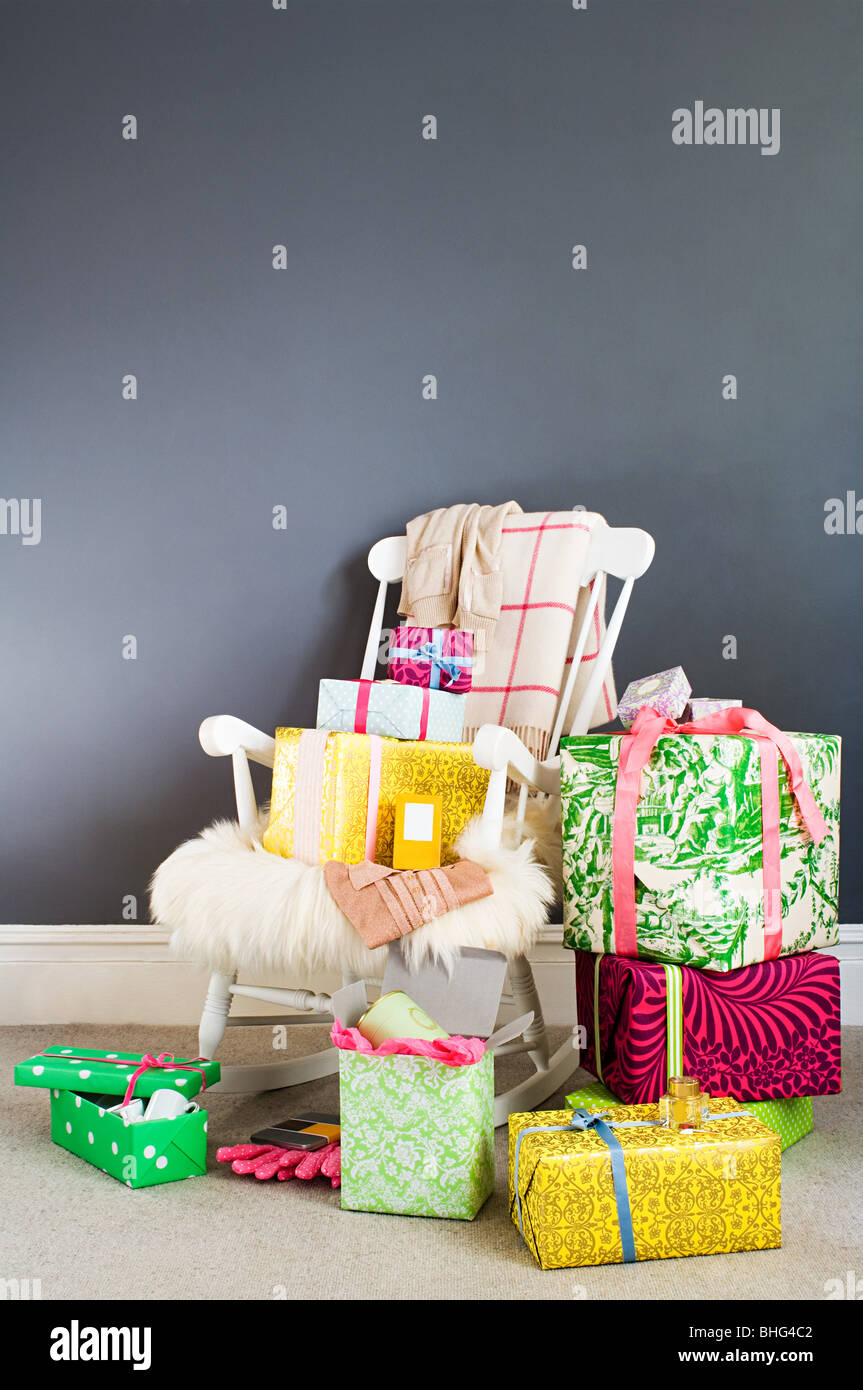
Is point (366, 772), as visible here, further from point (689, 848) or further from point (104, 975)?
point (104, 975)

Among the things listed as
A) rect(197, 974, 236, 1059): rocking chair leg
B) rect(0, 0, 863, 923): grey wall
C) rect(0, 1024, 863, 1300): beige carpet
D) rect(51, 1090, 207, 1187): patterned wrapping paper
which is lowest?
rect(0, 1024, 863, 1300): beige carpet

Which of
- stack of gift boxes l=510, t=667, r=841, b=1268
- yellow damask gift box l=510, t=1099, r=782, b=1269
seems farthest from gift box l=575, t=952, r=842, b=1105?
yellow damask gift box l=510, t=1099, r=782, b=1269

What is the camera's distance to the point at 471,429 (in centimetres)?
245

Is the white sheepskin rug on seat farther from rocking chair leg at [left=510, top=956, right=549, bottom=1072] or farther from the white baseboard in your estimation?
the white baseboard

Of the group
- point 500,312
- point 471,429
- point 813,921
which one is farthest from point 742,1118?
point 500,312

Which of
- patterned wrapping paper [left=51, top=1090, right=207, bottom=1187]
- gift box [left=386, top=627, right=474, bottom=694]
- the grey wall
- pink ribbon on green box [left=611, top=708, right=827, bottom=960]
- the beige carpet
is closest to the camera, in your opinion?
the beige carpet

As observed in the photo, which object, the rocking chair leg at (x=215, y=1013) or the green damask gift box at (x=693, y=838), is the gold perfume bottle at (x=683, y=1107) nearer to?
the green damask gift box at (x=693, y=838)

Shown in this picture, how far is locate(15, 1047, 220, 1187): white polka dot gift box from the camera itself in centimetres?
157

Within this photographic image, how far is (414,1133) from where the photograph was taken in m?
1.45

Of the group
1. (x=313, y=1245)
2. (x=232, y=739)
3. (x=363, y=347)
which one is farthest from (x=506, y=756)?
(x=363, y=347)

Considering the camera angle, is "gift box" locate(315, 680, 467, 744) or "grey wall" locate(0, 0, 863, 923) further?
"grey wall" locate(0, 0, 863, 923)

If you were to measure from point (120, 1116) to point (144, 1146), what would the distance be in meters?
0.06

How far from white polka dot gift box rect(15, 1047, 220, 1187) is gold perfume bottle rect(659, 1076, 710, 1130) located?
A: 2.19ft

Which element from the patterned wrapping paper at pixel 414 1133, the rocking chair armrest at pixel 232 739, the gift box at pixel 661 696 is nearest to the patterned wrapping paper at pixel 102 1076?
the patterned wrapping paper at pixel 414 1133
